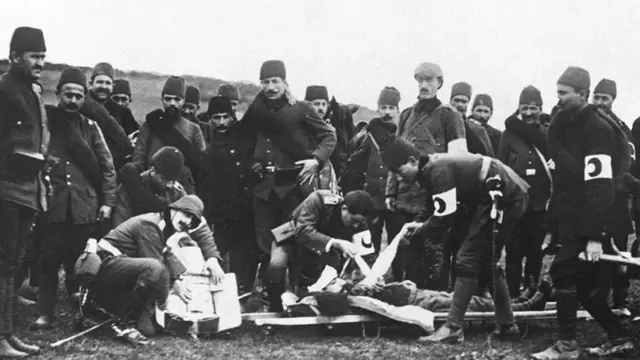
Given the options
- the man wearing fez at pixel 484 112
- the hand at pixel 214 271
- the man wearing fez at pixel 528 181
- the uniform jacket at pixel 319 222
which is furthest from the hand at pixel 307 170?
the man wearing fez at pixel 484 112

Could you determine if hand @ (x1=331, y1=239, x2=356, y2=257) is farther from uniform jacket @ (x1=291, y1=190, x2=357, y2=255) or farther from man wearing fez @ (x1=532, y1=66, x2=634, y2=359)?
man wearing fez @ (x1=532, y1=66, x2=634, y2=359)

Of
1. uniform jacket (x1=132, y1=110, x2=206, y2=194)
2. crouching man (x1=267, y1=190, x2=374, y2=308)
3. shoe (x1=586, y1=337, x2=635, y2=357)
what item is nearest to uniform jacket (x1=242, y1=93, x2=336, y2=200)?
crouching man (x1=267, y1=190, x2=374, y2=308)

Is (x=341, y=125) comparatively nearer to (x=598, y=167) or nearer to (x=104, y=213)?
(x=104, y=213)

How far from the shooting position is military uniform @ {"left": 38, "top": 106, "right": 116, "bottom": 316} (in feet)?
23.2

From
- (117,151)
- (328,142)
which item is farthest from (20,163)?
(328,142)

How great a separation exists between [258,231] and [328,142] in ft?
3.60

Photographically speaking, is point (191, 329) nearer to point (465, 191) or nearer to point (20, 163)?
point (20, 163)

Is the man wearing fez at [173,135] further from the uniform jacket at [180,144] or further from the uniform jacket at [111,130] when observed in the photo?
the uniform jacket at [111,130]

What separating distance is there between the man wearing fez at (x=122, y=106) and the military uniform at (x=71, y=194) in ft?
4.79

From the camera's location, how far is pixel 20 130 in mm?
5777

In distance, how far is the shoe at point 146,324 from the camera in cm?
646

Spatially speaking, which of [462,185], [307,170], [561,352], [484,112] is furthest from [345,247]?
[484,112]

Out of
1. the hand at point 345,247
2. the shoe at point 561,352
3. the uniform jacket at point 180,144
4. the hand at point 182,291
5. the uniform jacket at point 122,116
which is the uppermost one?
the uniform jacket at point 122,116

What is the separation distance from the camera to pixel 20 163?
5.67 meters
